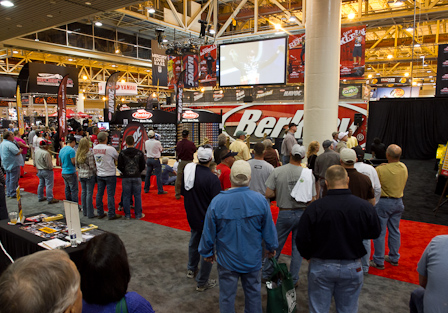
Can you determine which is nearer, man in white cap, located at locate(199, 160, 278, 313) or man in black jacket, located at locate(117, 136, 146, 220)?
man in white cap, located at locate(199, 160, 278, 313)

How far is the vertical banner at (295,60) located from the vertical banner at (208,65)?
16.0 feet

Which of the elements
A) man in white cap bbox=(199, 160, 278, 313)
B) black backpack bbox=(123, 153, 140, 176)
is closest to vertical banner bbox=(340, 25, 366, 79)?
black backpack bbox=(123, 153, 140, 176)

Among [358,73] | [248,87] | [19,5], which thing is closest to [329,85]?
[19,5]

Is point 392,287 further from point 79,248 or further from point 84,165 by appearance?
point 84,165

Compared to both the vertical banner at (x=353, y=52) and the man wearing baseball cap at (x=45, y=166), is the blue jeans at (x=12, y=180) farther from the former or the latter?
the vertical banner at (x=353, y=52)

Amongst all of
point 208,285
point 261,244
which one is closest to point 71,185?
point 208,285

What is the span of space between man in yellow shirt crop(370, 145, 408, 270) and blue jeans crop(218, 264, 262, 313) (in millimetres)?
2256

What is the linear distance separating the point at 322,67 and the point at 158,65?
12.4 metres

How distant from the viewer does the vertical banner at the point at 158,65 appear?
17.5 metres

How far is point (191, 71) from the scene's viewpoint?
827 inches

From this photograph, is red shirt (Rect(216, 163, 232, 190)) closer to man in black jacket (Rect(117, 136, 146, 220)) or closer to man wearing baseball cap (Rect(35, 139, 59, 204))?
→ man in black jacket (Rect(117, 136, 146, 220))

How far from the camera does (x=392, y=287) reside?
369cm

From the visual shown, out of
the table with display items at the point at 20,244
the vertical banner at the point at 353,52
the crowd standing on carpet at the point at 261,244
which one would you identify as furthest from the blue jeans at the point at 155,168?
the vertical banner at the point at 353,52

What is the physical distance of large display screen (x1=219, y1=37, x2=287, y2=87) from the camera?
16.9m
